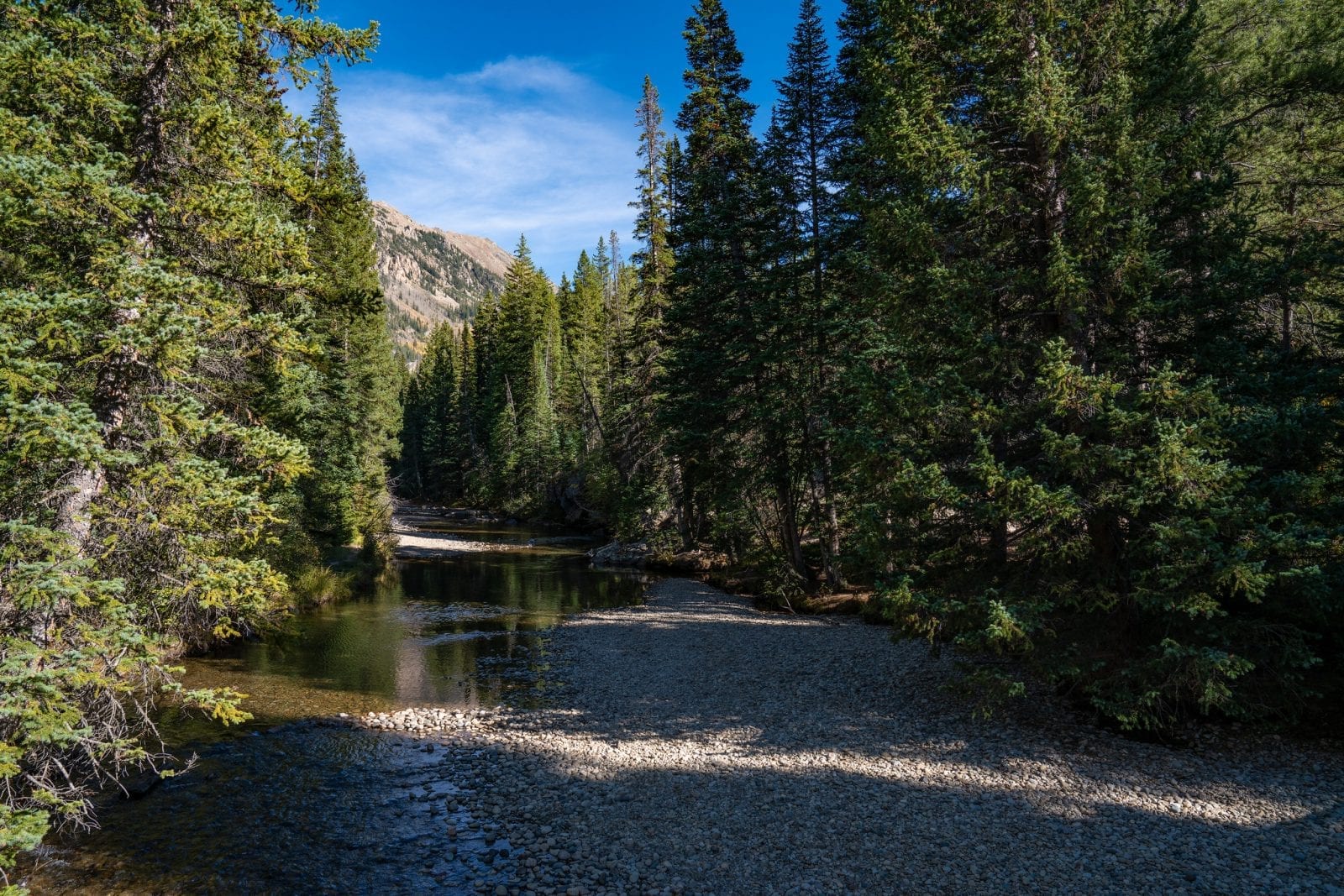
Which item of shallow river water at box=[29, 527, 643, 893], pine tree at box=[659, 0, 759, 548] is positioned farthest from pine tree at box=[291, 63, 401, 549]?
pine tree at box=[659, 0, 759, 548]

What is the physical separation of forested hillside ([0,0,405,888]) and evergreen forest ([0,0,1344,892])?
0.14ft

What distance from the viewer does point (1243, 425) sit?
7668 mm

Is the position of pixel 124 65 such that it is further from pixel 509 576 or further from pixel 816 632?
pixel 509 576

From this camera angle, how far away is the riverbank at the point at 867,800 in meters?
6.18

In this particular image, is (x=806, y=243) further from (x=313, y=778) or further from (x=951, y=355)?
(x=313, y=778)

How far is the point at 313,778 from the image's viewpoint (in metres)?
9.04

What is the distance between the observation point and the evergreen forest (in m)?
5.99

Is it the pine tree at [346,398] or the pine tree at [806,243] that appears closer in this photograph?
the pine tree at [806,243]

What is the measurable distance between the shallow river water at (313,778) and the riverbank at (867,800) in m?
0.80

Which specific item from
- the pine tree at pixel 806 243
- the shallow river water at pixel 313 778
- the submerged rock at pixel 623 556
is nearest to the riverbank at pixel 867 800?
the shallow river water at pixel 313 778

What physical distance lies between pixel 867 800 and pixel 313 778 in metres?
7.36

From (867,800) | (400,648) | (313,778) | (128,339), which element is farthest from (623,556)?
(128,339)

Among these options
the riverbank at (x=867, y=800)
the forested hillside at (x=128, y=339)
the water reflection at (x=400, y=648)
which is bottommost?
the water reflection at (x=400, y=648)

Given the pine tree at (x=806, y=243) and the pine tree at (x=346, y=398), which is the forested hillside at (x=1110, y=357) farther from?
the pine tree at (x=346, y=398)
